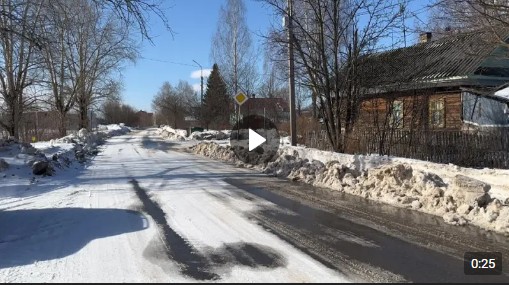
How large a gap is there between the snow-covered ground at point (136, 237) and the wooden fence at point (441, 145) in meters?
6.77

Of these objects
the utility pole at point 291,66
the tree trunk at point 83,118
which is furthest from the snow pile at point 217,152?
the tree trunk at point 83,118

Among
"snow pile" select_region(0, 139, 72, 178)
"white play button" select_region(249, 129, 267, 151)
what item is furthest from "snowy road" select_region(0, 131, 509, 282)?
"white play button" select_region(249, 129, 267, 151)

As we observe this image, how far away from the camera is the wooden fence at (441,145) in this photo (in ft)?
45.5

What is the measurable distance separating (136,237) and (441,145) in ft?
38.4

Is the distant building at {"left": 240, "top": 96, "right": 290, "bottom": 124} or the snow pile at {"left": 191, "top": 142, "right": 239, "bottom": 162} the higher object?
the distant building at {"left": 240, "top": 96, "right": 290, "bottom": 124}

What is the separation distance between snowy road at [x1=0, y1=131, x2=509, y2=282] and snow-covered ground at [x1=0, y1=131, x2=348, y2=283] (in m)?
0.01

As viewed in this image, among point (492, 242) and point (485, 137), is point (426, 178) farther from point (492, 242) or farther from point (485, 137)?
point (485, 137)

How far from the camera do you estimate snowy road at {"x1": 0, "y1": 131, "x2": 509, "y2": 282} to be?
504 centimetres

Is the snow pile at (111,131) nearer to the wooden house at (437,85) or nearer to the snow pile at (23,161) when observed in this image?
the snow pile at (23,161)

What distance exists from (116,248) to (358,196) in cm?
565

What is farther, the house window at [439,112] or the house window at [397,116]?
the house window at [439,112]

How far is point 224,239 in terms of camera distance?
21.2ft

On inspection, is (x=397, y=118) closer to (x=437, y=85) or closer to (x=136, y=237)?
(x=437, y=85)

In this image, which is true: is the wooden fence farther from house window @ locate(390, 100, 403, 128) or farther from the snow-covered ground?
the snow-covered ground
